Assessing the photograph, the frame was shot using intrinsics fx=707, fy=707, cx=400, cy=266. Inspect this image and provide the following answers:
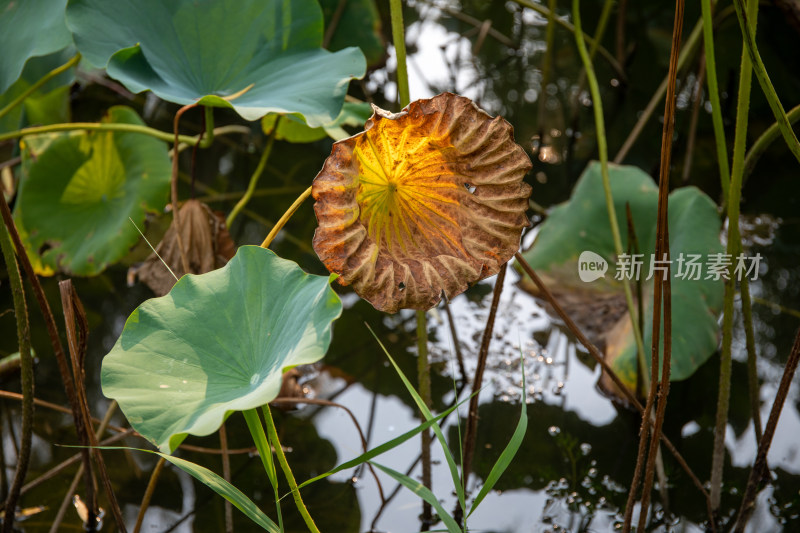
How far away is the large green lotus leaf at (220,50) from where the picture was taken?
119cm

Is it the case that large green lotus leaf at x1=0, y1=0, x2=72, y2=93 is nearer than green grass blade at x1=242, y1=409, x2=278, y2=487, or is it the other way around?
green grass blade at x1=242, y1=409, x2=278, y2=487

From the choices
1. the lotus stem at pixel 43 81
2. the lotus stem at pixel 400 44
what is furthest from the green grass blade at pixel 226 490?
the lotus stem at pixel 43 81

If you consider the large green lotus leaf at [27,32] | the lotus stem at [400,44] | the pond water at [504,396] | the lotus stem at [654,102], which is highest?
the lotus stem at [400,44]

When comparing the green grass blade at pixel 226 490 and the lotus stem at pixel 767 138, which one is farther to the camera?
the lotus stem at pixel 767 138

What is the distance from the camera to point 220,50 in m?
1.32

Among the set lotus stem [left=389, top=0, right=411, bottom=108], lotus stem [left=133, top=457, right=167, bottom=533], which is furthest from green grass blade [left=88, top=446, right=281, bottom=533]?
lotus stem [left=389, top=0, right=411, bottom=108]

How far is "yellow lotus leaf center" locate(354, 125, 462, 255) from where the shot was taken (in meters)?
0.91

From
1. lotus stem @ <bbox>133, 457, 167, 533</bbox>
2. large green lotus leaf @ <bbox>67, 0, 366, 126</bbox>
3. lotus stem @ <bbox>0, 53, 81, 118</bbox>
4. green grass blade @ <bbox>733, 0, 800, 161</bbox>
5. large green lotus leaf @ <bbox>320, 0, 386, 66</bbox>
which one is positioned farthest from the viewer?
large green lotus leaf @ <bbox>320, 0, 386, 66</bbox>

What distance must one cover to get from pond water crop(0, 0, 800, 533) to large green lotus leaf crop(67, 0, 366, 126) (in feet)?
2.10

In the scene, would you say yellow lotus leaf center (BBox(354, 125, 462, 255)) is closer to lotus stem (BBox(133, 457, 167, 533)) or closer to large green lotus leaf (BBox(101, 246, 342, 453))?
large green lotus leaf (BBox(101, 246, 342, 453))

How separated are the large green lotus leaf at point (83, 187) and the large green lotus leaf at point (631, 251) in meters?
0.94

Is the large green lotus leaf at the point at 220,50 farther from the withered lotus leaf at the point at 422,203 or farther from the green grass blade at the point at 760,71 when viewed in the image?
the green grass blade at the point at 760,71

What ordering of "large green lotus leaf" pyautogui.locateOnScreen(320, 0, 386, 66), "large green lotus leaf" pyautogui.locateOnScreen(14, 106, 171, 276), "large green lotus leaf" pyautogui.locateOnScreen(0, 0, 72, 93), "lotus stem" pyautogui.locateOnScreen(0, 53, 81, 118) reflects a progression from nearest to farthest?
1. "large green lotus leaf" pyautogui.locateOnScreen(0, 0, 72, 93)
2. "lotus stem" pyautogui.locateOnScreen(0, 53, 81, 118)
3. "large green lotus leaf" pyautogui.locateOnScreen(14, 106, 171, 276)
4. "large green lotus leaf" pyautogui.locateOnScreen(320, 0, 386, 66)

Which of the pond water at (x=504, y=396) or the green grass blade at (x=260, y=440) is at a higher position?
the green grass blade at (x=260, y=440)
